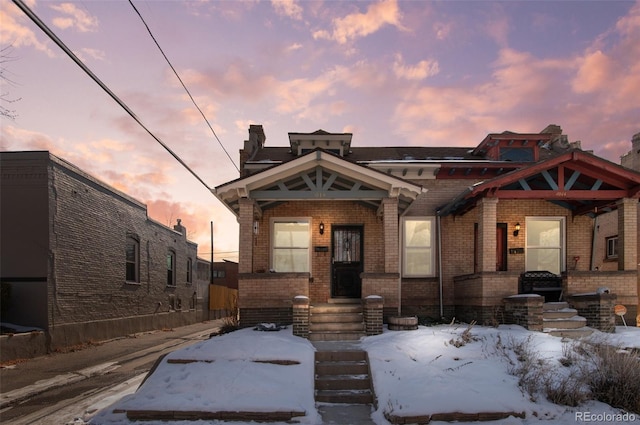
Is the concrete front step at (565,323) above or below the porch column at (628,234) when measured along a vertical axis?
below

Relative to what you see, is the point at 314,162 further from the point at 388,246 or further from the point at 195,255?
the point at 195,255

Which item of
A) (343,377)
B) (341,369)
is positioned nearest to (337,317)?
(341,369)

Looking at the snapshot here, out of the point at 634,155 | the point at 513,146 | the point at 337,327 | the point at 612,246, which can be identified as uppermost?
the point at 634,155

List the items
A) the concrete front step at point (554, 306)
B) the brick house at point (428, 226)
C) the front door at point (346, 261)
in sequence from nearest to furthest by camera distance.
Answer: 1. the concrete front step at point (554, 306)
2. the brick house at point (428, 226)
3. the front door at point (346, 261)

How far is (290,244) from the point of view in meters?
14.5

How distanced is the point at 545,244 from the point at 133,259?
18023mm

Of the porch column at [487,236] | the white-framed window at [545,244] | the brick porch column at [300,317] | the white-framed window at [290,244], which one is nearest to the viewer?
the brick porch column at [300,317]

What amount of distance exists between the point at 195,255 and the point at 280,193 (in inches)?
930

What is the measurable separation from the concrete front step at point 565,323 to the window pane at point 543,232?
3.84m

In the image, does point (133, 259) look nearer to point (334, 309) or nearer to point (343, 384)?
point (334, 309)

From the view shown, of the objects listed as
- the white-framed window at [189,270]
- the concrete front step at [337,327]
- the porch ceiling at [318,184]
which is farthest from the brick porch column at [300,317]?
the white-framed window at [189,270]

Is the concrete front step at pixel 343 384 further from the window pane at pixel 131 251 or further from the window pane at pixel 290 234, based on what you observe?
the window pane at pixel 131 251

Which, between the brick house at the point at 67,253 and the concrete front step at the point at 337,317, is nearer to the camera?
the concrete front step at the point at 337,317

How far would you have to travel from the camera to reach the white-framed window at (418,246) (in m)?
14.7
